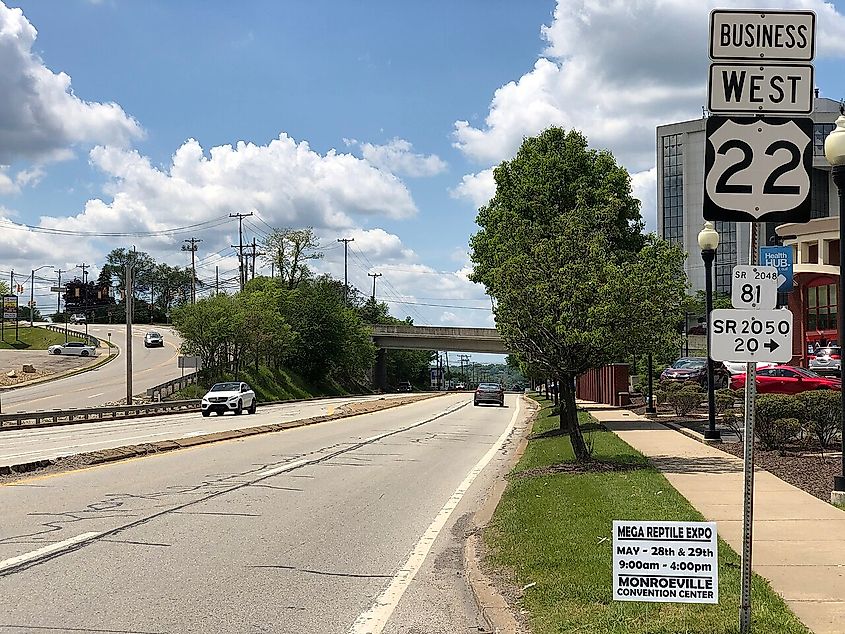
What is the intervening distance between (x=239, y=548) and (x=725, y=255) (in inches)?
4469

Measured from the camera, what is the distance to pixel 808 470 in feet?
49.3

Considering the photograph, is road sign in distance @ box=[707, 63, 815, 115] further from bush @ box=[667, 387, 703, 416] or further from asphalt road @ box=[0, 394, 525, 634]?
bush @ box=[667, 387, 703, 416]

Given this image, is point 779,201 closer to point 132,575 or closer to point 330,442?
point 132,575

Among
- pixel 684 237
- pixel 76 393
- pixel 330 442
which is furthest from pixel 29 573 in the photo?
pixel 684 237

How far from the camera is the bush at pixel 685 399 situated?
30.0 m

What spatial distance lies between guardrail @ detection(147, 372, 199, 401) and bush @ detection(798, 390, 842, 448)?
4450cm

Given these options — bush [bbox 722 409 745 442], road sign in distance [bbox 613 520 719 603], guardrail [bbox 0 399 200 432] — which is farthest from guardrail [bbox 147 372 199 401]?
road sign in distance [bbox 613 520 719 603]

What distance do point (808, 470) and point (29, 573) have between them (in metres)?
12.0

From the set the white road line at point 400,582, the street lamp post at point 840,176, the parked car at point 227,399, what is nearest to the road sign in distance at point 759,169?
the white road line at point 400,582

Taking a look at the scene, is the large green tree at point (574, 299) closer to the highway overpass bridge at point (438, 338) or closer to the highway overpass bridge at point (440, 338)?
the highway overpass bridge at point (438, 338)

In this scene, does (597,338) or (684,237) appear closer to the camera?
(597,338)

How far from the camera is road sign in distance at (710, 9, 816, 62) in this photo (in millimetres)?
6293

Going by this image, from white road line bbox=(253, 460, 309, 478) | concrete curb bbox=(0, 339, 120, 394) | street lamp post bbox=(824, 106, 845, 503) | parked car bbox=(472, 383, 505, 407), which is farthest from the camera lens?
concrete curb bbox=(0, 339, 120, 394)

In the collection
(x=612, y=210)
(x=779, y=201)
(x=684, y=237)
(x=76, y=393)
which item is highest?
(x=684, y=237)
